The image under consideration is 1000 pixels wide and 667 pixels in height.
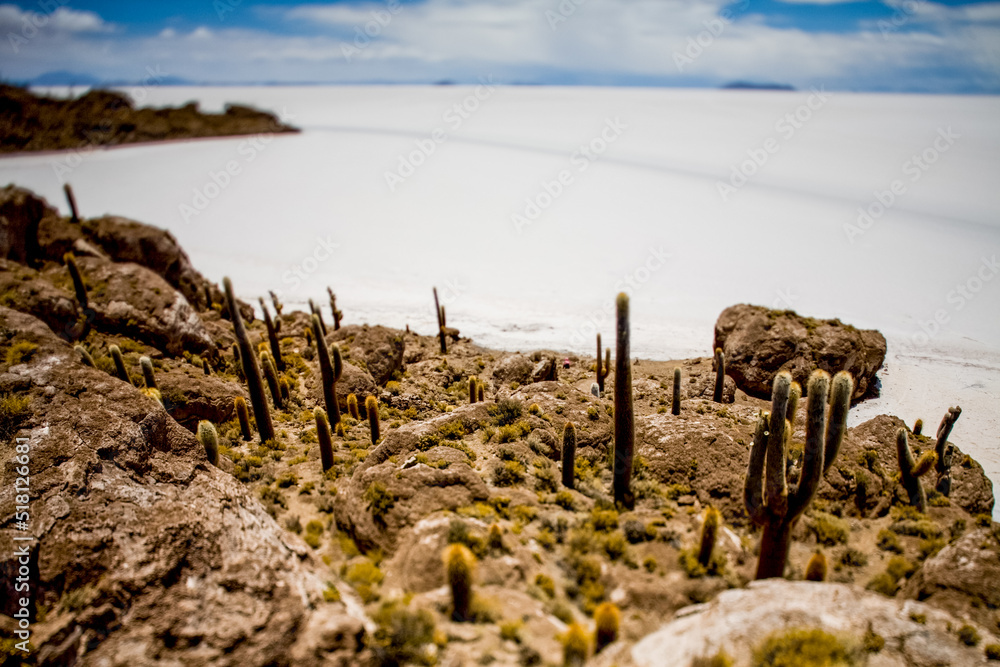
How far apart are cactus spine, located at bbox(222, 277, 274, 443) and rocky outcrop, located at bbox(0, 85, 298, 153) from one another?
107 m

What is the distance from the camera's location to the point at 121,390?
39.5 ft

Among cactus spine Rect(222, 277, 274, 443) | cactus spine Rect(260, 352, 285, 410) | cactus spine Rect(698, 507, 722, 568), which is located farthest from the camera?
cactus spine Rect(260, 352, 285, 410)

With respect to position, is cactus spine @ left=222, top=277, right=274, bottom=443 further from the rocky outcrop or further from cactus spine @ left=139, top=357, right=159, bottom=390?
the rocky outcrop

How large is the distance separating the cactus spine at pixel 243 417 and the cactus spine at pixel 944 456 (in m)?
20.7

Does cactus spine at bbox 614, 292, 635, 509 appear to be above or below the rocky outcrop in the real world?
below

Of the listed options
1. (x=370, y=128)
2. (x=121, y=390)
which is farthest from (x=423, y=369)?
(x=370, y=128)

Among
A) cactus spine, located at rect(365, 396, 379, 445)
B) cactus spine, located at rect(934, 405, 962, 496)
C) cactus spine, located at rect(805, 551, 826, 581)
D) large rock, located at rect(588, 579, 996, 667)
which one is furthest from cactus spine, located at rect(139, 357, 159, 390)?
cactus spine, located at rect(934, 405, 962, 496)

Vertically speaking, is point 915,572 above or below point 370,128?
below

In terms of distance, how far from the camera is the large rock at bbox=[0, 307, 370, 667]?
23.6ft

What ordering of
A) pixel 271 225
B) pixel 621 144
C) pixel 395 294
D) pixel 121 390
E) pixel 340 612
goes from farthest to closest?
1. pixel 621 144
2. pixel 271 225
3. pixel 395 294
4. pixel 121 390
5. pixel 340 612

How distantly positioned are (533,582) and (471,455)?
4.79 m

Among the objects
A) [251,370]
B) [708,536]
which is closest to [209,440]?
[251,370]

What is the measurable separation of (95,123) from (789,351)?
120 metres

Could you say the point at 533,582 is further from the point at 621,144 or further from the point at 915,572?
the point at 621,144
